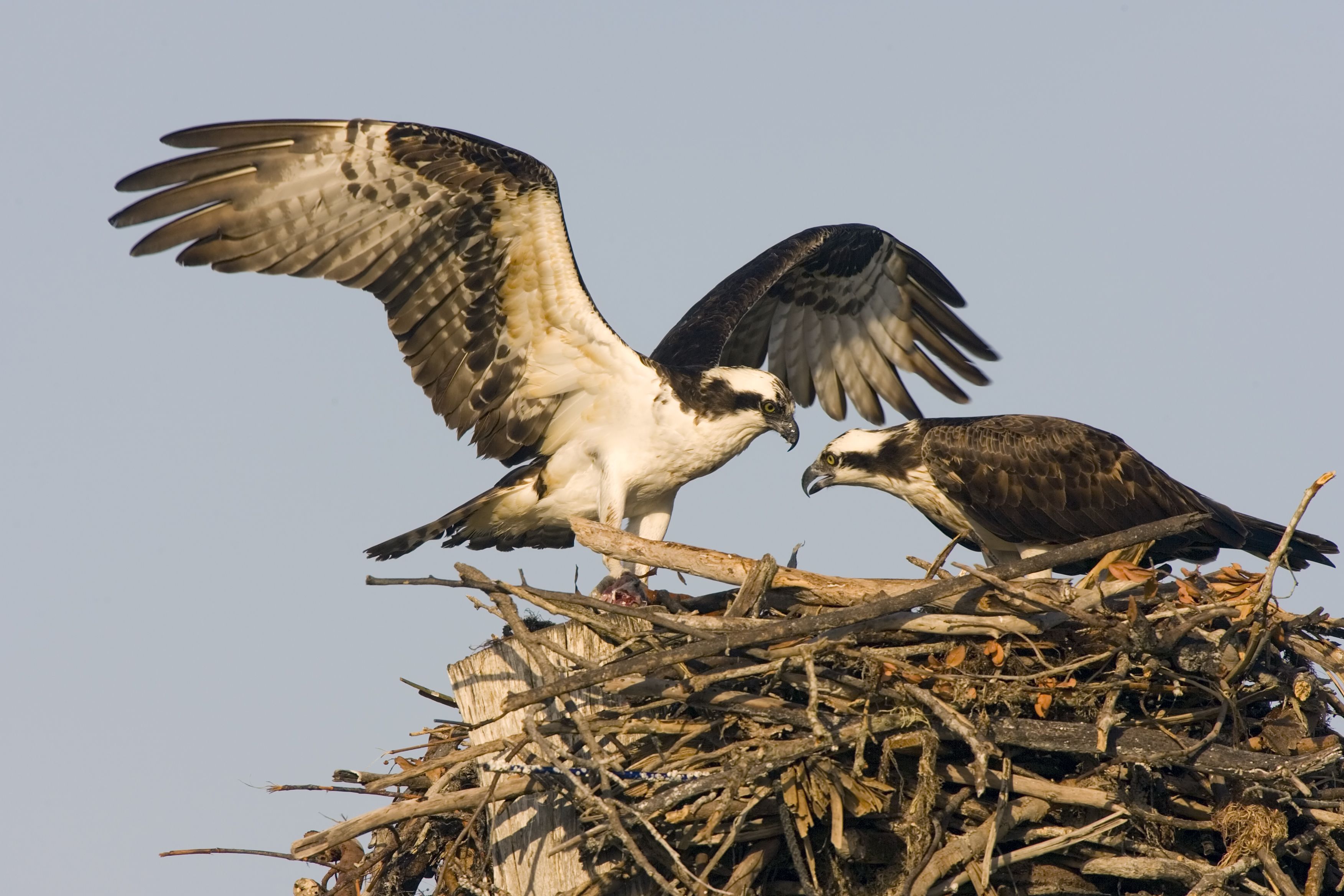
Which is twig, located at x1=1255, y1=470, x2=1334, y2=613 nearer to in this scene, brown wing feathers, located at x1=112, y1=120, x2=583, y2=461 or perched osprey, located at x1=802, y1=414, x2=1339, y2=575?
perched osprey, located at x1=802, y1=414, x2=1339, y2=575

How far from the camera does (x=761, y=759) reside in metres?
5.18

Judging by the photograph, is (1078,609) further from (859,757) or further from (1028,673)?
(859,757)

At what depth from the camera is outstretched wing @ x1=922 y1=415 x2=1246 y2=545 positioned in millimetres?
7508

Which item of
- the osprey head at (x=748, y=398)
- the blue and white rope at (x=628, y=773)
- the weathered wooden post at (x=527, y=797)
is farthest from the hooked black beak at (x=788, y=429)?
the blue and white rope at (x=628, y=773)

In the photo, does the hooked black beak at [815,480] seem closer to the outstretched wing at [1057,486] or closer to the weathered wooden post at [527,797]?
the outstretched wing at [1057,486]

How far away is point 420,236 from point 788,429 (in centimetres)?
226

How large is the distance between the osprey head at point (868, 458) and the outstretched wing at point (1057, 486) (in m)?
0.26

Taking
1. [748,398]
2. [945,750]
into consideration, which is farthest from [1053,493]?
[945,750]

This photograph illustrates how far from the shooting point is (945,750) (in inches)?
219

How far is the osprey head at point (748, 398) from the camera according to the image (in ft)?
24.6

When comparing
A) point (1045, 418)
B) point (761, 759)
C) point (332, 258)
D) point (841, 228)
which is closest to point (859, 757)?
point (761, 759)

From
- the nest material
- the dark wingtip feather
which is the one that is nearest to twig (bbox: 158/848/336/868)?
the nest material

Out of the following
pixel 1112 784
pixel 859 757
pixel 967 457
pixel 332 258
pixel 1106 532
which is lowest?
pixel 1112 784

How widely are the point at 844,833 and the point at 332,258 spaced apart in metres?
3.96
